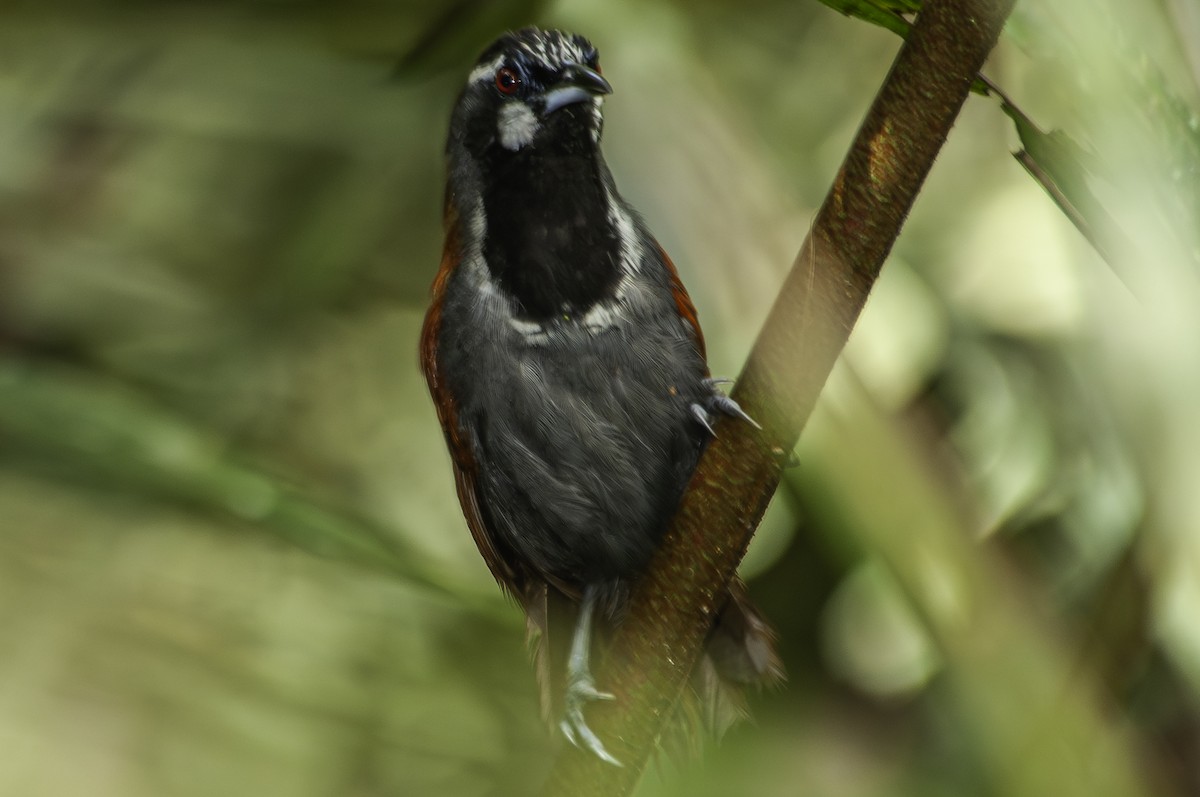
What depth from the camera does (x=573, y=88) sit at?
211 centimetres

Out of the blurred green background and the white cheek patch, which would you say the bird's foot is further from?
the white cheek patch

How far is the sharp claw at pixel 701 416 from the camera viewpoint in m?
2.09

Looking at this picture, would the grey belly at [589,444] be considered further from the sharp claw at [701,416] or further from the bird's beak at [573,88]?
the bird's beak at [573,88]

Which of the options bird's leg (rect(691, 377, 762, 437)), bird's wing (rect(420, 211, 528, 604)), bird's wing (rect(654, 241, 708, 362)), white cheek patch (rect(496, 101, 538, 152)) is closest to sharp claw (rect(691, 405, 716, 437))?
bird's leg (rect(691, 377, 762, 437))

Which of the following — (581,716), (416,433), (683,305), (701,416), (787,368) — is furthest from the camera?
(416,433)

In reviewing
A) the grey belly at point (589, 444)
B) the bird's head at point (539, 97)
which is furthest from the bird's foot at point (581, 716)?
the bird's head at point (539, 97)

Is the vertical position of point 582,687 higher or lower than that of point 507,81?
lower

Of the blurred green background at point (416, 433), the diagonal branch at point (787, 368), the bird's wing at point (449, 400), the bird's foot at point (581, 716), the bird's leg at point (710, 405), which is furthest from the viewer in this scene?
the blurred green background at point (416, 433)

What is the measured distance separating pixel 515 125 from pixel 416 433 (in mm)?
2335

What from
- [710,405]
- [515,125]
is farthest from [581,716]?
[515,125]

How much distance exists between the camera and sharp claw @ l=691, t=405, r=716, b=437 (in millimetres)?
2090

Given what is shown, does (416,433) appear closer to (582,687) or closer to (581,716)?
(582,687)

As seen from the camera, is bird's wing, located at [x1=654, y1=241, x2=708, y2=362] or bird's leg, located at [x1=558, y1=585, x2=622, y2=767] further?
bird's wing, located at [x1=654, y1=241, x2=708, y2=362]

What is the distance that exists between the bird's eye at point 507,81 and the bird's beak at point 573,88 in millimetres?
64
